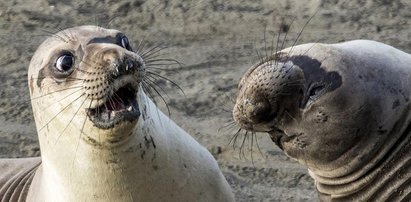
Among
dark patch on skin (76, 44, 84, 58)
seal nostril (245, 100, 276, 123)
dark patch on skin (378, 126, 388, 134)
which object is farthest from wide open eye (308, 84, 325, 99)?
dark patch on skin (76, 44, 84, 58)

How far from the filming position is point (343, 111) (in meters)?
5.65

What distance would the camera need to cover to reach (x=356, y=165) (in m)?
5.77

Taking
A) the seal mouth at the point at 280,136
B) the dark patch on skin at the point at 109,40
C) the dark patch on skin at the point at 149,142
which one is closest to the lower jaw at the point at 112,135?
the dark patch on skin at the point at 149,142

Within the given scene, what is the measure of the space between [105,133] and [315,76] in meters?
0.94

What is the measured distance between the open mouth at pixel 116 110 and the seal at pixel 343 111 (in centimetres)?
50

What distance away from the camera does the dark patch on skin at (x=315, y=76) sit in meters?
5.67

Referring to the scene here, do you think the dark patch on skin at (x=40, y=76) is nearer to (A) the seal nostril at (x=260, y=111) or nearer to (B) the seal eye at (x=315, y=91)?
(A) the seal nostril at (x=260, y=111)

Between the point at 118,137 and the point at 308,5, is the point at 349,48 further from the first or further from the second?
the point at 308,5

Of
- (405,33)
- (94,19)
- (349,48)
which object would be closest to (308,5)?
(405,33)

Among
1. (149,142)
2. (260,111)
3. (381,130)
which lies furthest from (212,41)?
(381,130)

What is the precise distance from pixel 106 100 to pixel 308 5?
13.0ft

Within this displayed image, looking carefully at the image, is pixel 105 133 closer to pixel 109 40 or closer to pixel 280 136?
pixel 109 40

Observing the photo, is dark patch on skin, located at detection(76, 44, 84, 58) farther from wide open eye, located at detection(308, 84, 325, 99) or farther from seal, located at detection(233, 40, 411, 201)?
wide open eye, located at detection(308, 84, 325, 99)

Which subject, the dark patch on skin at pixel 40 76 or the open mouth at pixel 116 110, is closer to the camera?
the open mouth at pixel 116 110
